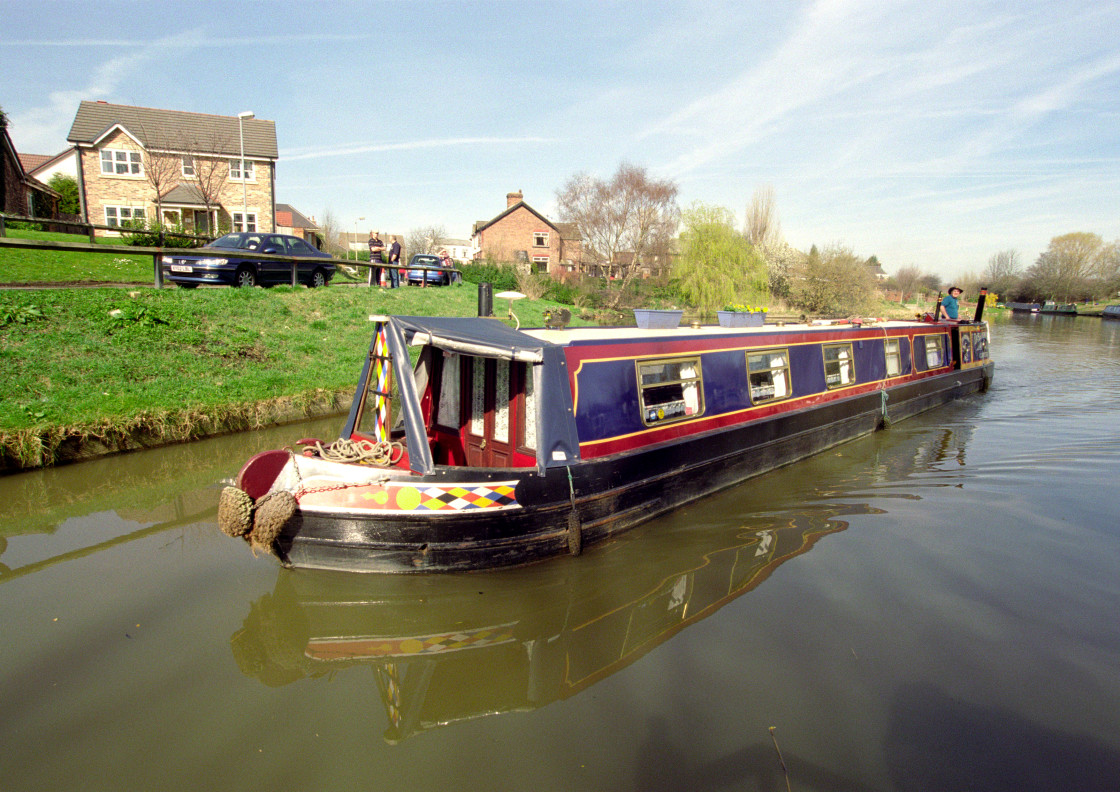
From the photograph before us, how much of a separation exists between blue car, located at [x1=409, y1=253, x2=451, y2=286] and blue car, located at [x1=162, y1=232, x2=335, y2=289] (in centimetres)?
562

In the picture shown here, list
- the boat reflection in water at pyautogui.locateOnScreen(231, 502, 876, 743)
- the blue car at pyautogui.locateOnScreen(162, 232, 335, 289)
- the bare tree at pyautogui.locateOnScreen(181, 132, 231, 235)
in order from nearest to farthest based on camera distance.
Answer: the boat reflection in water at pyautogui.locateOnScreen(231, 502, 876, 743) → the blue car at pyautogui.locateOnScreen(162, 232, 335, 289) → the bare tree at pyautogui.locateOnScreen(181, 132, 231, 235)

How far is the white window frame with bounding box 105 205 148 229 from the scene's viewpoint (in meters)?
28.2

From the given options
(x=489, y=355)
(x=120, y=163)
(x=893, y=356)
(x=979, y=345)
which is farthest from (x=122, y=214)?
(x=979, y=345)

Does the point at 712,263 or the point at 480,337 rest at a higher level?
the point at 712,263

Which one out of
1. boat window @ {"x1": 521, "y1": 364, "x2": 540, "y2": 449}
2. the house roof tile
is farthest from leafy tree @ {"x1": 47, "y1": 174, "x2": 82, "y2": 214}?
boat window @ {"x1": 521, "y1": 364, "x2": 540, "y2": 449}

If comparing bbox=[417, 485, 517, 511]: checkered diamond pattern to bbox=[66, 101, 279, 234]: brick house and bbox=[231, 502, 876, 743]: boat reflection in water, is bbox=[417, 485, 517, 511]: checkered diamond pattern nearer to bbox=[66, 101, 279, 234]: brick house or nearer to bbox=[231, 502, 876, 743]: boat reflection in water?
bbox=[231, 502, 876, 743]: boat reflection in water

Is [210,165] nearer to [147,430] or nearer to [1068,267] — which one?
[147,430]

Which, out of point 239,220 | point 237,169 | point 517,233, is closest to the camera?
point 237,169

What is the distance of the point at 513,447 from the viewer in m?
5.82

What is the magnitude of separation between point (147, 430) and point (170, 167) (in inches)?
897

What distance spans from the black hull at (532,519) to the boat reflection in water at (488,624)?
0.20 m

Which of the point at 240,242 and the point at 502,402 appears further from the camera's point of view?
the point at 240,242

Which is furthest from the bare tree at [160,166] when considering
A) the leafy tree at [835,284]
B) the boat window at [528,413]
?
the leafy tree at [835,284]

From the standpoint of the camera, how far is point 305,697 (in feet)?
12.9
